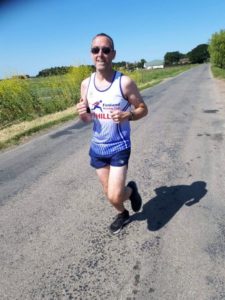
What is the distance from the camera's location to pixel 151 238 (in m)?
3.75

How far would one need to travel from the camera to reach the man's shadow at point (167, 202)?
418 centimetres

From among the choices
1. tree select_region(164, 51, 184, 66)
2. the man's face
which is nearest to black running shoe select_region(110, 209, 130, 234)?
the man's face

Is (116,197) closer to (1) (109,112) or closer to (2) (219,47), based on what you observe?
(1) (109,112)

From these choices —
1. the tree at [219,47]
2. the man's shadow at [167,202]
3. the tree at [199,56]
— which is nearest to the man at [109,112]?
the man's shadow at [167,202]

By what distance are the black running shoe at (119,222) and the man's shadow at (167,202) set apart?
0.54ft

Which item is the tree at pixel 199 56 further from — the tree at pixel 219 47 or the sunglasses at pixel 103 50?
the sunglasses at pixel 103 50

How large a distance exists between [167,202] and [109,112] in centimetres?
173

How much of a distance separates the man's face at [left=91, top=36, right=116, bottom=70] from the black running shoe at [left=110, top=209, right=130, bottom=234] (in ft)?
5.22

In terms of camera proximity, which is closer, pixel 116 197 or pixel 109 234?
pixel 116 197

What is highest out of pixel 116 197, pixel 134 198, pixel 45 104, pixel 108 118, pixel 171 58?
pixel 108 118

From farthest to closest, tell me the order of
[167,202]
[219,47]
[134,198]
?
[219,47] < [167,202] < [134,198]

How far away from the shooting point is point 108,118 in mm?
3490

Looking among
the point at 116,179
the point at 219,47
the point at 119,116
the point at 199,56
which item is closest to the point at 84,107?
the point at 119,116

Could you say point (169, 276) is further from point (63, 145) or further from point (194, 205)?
point (63, 145)
